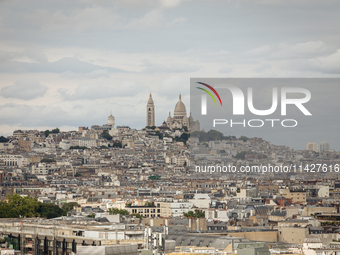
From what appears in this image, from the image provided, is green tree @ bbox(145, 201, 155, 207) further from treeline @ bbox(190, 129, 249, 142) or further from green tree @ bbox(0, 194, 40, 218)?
treeline @ bbox(190, 129, 249, 142)

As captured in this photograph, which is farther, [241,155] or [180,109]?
[180,109]

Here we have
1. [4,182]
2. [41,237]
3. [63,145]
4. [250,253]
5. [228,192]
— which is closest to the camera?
[250,253]

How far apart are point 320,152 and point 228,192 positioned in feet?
111

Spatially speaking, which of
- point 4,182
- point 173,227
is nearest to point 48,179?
point 4,182

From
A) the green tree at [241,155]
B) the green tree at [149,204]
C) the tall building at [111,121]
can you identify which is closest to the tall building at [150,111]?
the tall building at [111,121]

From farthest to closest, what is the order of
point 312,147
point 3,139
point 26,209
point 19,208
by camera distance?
point 3,139 → point 312,147 → point 26,209 → point 19,208

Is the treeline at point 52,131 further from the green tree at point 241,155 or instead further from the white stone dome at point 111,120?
the green tree at point 241,155

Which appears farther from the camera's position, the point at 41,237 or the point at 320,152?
the point at 320,152

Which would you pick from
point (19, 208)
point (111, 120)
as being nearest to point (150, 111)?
point (111, 120)

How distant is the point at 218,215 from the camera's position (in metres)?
49.9

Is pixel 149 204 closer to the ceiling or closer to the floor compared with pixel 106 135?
closer to the floor

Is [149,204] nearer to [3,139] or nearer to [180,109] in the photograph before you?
[3,139]

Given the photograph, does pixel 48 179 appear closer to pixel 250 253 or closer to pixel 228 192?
pixel 228 192

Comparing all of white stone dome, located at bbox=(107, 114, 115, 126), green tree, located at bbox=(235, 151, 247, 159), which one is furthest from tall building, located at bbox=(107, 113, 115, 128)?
green tree, located at bbox=(235, 151, 247, 159)
